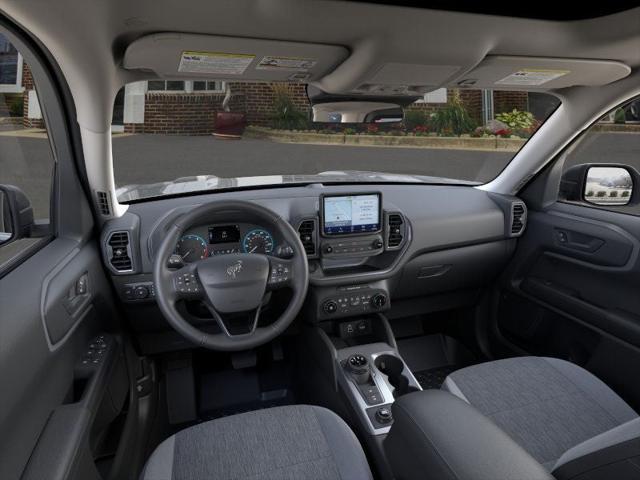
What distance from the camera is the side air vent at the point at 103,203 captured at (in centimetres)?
219

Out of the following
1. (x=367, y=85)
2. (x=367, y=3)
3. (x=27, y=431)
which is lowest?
(x=27, y=431)

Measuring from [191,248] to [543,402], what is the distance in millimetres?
1630

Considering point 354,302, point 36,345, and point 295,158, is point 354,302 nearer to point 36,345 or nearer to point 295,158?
point 295,158

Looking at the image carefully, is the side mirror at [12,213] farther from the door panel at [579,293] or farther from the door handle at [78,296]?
the door panel at [579,293]

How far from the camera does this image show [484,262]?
3.06m

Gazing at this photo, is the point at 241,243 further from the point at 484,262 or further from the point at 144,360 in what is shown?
the point at 484,262

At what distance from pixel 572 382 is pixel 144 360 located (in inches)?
84.4

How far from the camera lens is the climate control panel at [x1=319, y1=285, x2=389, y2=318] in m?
2.63

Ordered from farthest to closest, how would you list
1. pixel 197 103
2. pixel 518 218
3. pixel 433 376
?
pixel 433 376
pixel 518 218
pixel 197 103

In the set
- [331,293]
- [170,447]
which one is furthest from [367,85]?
[170,447]

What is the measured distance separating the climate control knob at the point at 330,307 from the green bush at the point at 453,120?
1.43 metres

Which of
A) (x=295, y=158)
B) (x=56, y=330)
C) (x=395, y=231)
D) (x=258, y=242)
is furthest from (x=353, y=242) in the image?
(x=56, y=330)

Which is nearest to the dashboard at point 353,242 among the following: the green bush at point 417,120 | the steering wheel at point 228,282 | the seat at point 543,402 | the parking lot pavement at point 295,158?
the steering wheel at point 228,282

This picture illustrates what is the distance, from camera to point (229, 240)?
229 cm
